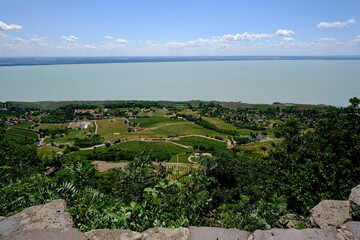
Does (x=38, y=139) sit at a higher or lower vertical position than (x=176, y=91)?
lower

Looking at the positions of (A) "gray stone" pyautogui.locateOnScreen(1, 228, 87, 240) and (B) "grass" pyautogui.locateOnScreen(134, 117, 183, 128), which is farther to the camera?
(B) "grass" pyautogui.locateOnScreen(134, 117, 183, 128)

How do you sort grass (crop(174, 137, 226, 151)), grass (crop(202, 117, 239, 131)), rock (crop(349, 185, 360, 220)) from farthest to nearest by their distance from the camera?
grass (crop(202, 117, 239, 131)), grass (crop(174, 137, 226, 151)), rock (crop(349, 185, 360, 220))

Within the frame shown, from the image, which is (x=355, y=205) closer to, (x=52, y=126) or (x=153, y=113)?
(x=52, y=126)

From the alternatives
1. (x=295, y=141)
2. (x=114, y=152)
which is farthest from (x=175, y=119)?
(x=295, y=141)

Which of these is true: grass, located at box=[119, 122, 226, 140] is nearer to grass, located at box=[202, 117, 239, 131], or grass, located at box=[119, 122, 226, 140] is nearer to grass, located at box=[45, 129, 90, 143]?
grass, located at box=[202, 117, 239, 131]

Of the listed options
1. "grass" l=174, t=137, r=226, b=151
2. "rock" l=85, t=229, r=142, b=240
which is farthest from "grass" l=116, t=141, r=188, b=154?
"rock" l=85, t=229, r=142, b=240

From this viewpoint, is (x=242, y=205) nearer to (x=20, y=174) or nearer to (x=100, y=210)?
(x=100, y=210)

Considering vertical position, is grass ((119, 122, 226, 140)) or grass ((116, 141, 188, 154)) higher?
grass ((116, 141, 188, 154))

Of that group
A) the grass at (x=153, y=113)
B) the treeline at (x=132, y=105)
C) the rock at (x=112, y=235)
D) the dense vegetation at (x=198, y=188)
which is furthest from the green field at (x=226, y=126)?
the rock at (x=112, y=235)
